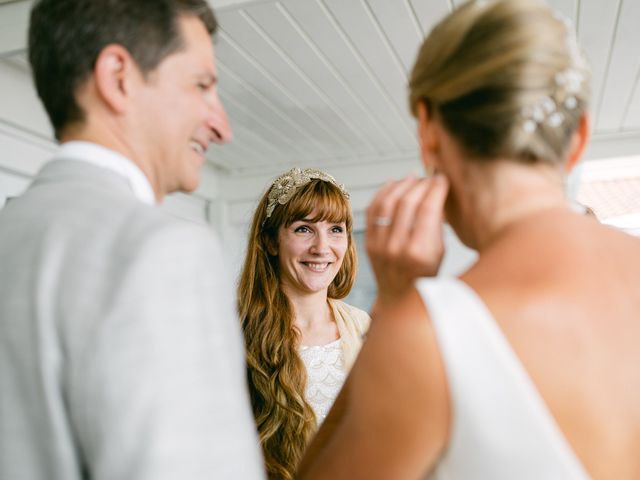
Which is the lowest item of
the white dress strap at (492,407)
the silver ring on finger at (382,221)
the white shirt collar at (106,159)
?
the white dress strap at (492,407)

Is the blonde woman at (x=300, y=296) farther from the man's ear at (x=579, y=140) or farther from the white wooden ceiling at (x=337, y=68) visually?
the man's ear at (x=579, y=140)

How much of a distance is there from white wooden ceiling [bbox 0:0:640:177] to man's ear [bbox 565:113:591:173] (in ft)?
A: 5.26

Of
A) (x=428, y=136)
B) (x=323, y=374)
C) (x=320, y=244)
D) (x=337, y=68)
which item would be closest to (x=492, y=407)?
(x=428, y=136)

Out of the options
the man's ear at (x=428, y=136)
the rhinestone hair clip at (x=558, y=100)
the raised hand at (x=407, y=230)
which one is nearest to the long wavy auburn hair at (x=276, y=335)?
the raised hand at (x=407, y=230)

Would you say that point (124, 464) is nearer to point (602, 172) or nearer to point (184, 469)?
point (184, 469)

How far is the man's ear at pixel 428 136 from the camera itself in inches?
36.3

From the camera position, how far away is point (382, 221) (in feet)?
3.15

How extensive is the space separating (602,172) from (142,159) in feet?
13.3

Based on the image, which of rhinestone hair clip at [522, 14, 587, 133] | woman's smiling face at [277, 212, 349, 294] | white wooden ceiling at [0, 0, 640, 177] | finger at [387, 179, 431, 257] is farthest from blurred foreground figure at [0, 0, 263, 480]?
white wooden ceiling at [0, 0, 640, 177]

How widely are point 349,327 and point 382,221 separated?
1.47m

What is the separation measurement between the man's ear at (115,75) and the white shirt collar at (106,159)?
0.19 feet

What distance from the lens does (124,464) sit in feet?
2.21

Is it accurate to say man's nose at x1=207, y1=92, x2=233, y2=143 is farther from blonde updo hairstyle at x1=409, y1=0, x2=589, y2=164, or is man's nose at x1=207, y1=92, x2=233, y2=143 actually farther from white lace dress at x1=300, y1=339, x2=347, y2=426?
white lace dress at x1=300, y1=339, x2=347, y2=426

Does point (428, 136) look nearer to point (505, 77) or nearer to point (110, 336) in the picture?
point (505, 77)
